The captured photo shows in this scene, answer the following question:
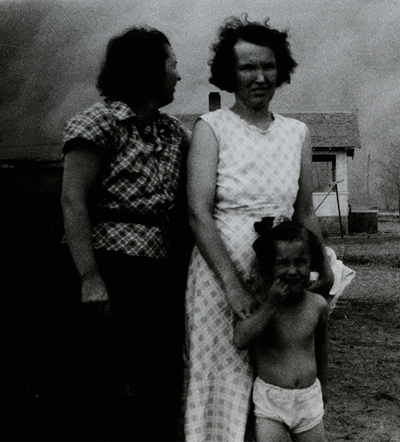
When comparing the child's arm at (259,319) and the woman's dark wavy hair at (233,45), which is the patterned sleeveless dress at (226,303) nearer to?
the child's arm at (259,319)

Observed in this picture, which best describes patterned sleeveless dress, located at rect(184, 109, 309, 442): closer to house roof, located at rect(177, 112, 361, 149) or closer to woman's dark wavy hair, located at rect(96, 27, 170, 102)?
woman's dark wavy hair, located at rect(96, 27, 170, 102)

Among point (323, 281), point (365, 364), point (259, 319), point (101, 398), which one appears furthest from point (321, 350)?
point (365, 364)

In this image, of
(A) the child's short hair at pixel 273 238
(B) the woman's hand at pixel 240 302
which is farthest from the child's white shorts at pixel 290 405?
(A) the child's short hair at pixel 273 238

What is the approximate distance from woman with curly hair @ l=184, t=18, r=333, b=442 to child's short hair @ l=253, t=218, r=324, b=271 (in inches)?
2.0

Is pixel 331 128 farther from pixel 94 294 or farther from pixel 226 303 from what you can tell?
pixel 94 294

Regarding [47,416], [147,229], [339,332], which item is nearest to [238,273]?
[147,229]

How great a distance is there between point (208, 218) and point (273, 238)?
0.86ft

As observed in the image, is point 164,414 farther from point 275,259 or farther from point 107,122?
point 107,122

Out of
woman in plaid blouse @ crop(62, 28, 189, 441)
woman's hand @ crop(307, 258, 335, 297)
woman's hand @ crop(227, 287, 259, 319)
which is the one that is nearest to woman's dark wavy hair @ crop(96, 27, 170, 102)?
woman in plaid blouse @ crop(62, 28, 189, 441)

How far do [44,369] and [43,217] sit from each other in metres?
0.72

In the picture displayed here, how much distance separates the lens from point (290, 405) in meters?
2.10

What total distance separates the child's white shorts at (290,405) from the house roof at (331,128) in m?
21.2

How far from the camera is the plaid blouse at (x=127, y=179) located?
1.92 m

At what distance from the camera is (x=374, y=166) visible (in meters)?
82.5
